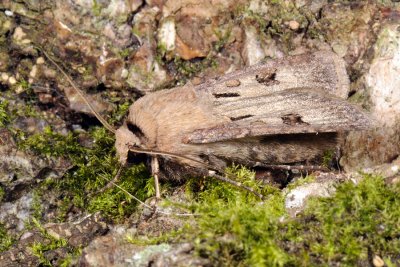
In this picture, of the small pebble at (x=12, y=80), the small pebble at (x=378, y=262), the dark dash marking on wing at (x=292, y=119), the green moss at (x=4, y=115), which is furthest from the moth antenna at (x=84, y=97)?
the small pebble at (x=378, y=262)

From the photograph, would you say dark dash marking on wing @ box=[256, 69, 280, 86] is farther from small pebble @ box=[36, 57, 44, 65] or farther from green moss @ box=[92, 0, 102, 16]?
small pebble @ box=[36, 57, 44, 65]

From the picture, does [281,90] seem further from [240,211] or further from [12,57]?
[12,57]

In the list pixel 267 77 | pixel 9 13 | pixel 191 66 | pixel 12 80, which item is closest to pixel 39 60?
pixel 12 80

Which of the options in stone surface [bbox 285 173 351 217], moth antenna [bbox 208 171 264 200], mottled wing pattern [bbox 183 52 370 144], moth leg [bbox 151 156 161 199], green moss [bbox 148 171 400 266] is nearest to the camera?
green moss [bbox 148 171 400 266]

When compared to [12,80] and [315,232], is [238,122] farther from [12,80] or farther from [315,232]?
[12,80]

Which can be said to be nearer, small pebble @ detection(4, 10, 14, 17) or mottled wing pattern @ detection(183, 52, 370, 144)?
mottled wing pattern @ detection(183, 52, 370, 144)

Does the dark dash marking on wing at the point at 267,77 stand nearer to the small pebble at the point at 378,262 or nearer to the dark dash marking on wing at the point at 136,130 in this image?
the dark dash marking on wing at the point at 136,130

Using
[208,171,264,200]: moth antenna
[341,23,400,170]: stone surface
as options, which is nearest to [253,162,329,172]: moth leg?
[341,23,400,170]: stone surface
